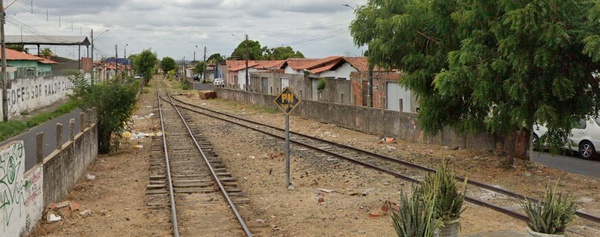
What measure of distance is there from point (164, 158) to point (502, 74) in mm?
10594

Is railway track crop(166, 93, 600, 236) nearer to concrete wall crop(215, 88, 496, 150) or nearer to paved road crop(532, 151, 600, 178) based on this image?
concrete wall crop(215, 88, 496, 150)

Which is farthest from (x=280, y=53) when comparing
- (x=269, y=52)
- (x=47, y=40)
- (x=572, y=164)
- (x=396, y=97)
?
(x=572, y=164)

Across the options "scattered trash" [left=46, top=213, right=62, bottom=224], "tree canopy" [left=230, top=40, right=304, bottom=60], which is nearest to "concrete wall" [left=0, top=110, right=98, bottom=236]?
"scattered trash" [left=46, top=213, right=62, bottom=224]

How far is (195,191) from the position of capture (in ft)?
47.1

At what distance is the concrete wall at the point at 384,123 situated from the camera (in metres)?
20.6

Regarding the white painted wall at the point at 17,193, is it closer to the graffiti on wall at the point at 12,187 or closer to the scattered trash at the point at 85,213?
the graffiti on wall at the point at 12,187

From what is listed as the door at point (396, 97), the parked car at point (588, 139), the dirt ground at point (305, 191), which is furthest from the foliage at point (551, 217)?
the door at point (396, 97)

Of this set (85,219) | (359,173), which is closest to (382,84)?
(359,173)

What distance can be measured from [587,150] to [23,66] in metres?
44.9

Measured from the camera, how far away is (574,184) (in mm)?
14891

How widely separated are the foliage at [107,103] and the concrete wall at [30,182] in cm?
562

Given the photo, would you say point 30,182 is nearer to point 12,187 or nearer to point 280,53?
point 12,187

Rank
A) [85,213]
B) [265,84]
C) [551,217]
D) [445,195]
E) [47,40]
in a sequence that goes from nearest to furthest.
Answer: [551,217]
[445,195]
[85,213]
[265,84]
[47,40]

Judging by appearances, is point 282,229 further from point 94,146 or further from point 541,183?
point 94,146
